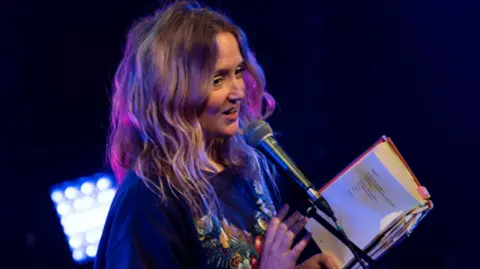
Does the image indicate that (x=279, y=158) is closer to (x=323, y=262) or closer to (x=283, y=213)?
(x=283, y=213)

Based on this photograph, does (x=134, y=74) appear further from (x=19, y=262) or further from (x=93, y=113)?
(x=19, y=262)

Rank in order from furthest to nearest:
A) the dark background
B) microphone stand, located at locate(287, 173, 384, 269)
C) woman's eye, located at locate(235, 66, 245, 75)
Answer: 1. the dark background
2. woman's eye, located at locate(235, 66, 245, 75)
3. microphone stand, located at locate(287, 173, 384, 269)

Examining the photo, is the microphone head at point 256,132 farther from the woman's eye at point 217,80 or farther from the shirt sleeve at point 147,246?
the shirt sleeve at point 147,246

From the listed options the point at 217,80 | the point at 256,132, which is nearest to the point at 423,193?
the point at 256,132

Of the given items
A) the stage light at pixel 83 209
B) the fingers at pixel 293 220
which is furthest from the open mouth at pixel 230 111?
the stage light at pixel 83 209

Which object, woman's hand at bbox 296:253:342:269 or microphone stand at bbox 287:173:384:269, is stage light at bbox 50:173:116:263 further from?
microphone stand at bbox 287:173:384:269

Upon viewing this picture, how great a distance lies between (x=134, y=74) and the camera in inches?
52.1

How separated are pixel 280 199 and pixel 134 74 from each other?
0.54 m

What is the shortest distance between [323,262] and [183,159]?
1.41ft

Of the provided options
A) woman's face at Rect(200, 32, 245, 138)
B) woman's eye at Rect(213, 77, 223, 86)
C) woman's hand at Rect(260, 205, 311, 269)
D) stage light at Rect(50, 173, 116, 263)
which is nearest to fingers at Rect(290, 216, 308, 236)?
woman's hand at Rect(260, 205, 311, 269)

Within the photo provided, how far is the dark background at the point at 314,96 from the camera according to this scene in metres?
1.97

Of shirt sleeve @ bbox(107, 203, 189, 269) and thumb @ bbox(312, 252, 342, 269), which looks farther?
thumb @ bbox(312, 252, 342, 269)

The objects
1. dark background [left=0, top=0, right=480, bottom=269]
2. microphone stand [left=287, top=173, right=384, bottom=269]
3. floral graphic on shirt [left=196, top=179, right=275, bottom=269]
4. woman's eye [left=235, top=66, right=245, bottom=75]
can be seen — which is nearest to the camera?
microphone stand [left=287, top=173, right=384, bottom=269]

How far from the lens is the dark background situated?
1.97 metres
